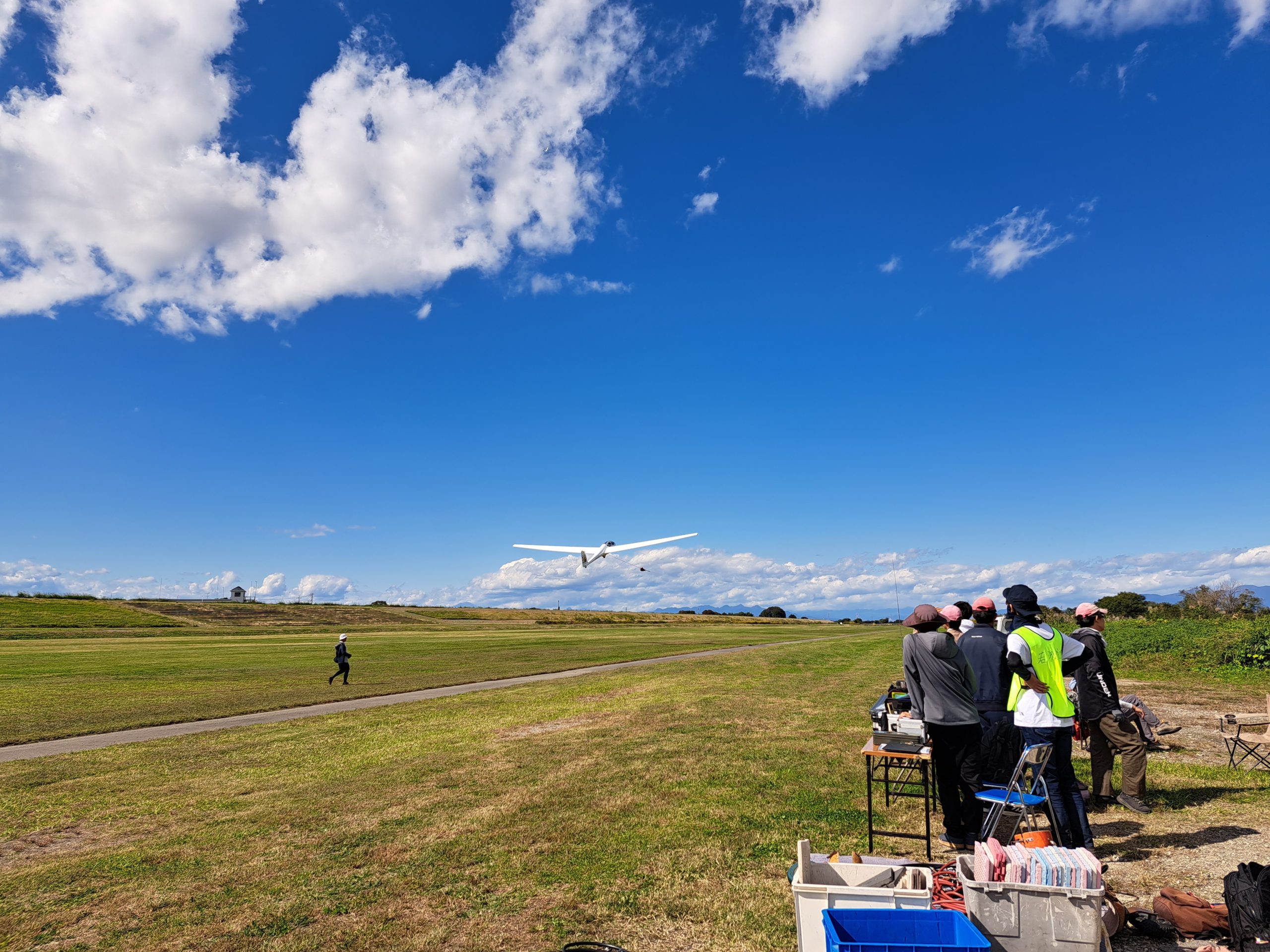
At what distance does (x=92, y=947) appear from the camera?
641 cm

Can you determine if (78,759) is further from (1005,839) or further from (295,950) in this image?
(1005,839)

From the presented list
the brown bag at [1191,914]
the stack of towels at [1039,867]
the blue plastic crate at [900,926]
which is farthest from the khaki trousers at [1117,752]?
the blue plastic crate at [900,926]

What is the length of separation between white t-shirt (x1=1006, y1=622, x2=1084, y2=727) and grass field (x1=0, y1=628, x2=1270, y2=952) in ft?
5.97

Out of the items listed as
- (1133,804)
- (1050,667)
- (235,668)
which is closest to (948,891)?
(1050,667)

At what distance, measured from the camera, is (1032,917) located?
16.0 ft

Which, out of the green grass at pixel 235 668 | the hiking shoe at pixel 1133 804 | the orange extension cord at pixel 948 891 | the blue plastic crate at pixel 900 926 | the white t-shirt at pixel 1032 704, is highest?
the white t-shirt at pixel 1032 704

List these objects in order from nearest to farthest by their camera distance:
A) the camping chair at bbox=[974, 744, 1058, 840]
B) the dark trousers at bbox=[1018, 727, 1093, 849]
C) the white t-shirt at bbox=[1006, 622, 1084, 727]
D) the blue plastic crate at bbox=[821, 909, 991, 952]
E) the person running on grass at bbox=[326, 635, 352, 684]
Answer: the blue plastic crate at bbox=[821, 909, 991, 952]
the camping chair at bbox=[974, 744, 1058, 840]
the dark trousers at bbox=[1018, 727, 1093, 849]
the white t-shirt at bbox=[1006, 622, 1084, 727]
the person running on grass at bbox=[326, 635, 352, 684]

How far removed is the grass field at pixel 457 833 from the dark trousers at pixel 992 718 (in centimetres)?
168

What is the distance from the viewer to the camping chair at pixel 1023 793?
7184 millimetres

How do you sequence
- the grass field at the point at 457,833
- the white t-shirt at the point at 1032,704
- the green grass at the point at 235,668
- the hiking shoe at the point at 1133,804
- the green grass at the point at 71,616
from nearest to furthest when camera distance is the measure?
the grass field at the point at 457,833
the white t-shirt at the point at 1032,704
the hiking shoe at the point at 1133,804
the green grass at the point at 235,668
the green grass at the point at 71,616

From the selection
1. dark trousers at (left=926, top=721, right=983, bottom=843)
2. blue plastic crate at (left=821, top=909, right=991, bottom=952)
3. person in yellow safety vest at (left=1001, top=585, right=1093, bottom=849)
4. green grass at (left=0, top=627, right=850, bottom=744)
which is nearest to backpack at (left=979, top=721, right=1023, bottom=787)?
dark trousers at (left=926, top=721, right=983, bottom=843)

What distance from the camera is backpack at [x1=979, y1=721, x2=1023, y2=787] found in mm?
8742

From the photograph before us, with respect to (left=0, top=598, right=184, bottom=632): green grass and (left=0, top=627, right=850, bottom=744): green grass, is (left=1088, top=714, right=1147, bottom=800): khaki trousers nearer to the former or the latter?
(left=0, top=627, right=850, bottom=744): green grass

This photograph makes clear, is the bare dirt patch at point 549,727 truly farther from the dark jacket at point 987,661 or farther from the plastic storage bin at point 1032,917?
the plastic storage bin at point 1032,917
